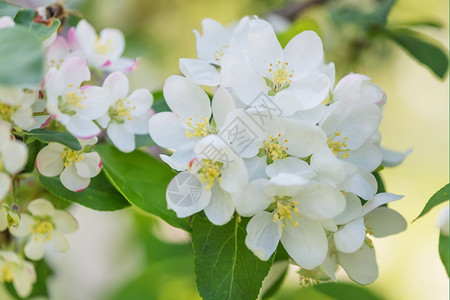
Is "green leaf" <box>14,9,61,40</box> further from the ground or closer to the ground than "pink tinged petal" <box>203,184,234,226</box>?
further from the ground

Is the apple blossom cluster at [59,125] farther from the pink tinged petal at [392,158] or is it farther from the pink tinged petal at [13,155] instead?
the pink tinged petal at [392,158]

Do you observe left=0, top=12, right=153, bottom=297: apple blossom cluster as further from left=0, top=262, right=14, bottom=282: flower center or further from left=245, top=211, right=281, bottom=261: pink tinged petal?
left=245, top=211, right=281, bottom=261: pink tinged petal

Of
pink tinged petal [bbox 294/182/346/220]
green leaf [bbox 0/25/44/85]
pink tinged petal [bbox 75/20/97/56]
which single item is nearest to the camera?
green leaf [bbox 0/25/44/85]

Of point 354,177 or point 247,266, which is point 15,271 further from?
point 354,177

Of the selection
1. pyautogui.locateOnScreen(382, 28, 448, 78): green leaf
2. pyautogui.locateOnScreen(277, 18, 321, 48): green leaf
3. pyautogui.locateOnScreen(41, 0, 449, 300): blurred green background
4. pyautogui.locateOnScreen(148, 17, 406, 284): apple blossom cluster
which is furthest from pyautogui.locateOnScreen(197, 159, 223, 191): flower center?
pyautogui.locateOnScreen(41, 0, 449, 300): blurred green background

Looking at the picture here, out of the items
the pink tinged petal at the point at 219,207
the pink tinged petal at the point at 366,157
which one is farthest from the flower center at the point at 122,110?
the pink tinged petal at the point at 366,157
